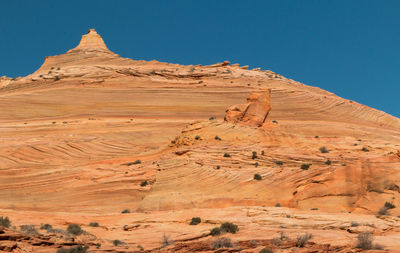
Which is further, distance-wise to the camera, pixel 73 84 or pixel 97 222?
pixel 73 84

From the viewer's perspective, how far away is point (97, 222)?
82.6ft

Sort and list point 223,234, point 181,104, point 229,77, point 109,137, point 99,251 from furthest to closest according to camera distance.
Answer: point 229,77, point 181,104, point 109,137, point 223,234, point 99,251

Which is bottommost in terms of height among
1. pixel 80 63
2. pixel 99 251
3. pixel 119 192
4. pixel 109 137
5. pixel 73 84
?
pixel 99 251

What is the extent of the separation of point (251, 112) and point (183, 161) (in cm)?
1041

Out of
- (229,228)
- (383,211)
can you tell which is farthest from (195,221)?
(383,211)

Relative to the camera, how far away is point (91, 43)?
3155 inches

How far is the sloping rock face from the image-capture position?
4278cm

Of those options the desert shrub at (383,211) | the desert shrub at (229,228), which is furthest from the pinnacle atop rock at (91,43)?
the desert shrub at (229,228)

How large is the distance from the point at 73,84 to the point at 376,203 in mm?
41195

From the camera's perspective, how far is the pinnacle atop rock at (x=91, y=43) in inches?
3071

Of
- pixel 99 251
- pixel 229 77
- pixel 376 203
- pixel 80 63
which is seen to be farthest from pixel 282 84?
pixel 99 251

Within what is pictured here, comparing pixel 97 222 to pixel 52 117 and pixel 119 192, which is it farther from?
pixel 52 117

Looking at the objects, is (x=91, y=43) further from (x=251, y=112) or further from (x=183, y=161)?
(x=183, y=161)

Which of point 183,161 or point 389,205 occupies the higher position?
point 183,161
